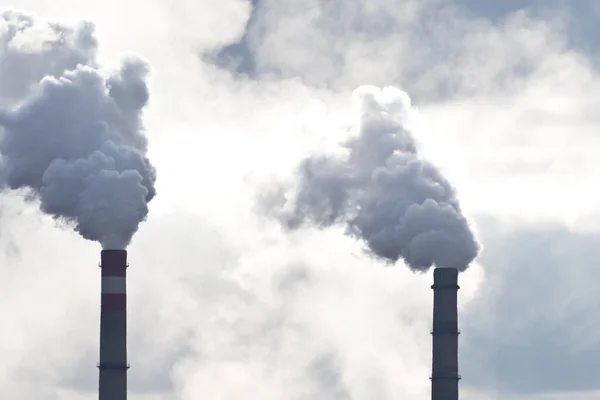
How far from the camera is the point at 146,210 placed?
6306 centimetres

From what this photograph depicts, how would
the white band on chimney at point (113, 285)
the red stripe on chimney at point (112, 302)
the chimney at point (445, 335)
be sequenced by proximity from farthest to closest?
the chimney at point (445, 335)
the white band on chimney at point (113, 285)
the red stripe on chimney at point (112, 302)

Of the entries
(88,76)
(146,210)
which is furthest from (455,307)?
(88,76)

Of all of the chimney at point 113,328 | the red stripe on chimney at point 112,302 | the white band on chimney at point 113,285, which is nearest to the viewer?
the chimney at point 113,328

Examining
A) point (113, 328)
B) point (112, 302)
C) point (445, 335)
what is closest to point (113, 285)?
point (112, 302)

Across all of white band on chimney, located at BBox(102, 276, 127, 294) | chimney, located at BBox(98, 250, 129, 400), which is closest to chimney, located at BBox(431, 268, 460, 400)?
chimney, located at BBox(98, 250, 129, 400)

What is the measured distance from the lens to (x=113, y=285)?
61.2m

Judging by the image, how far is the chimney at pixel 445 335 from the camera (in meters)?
62.1

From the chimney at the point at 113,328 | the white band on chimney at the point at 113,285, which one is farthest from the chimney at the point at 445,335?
the white band on chimney at the point at 113,285

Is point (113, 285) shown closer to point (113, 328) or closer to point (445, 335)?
point (113, 328)

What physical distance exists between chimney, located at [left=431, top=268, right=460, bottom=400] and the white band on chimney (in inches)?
532

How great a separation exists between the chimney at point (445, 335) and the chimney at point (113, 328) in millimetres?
13313

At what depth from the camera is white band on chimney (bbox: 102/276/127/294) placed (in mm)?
61156

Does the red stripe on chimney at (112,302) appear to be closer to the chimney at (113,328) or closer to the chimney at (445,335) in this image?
the chimney at (113,328)

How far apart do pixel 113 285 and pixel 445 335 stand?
14.4m
